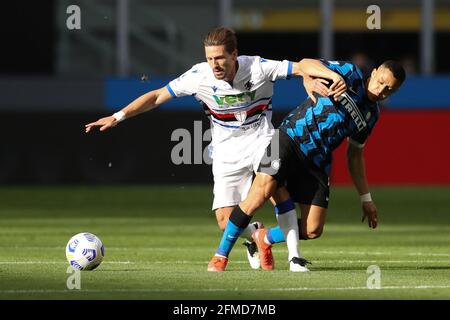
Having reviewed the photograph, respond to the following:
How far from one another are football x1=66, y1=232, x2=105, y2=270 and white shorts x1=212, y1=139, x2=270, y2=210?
116 centimetres

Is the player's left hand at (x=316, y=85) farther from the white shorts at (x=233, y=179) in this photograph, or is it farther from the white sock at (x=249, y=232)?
the white sock at (x=249, y=232)

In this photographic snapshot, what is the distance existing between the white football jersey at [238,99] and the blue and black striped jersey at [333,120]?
33 centimetres

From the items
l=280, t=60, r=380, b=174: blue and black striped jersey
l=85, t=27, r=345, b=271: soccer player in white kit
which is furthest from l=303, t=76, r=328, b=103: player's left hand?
l=280, t=60, r=380, b=174: blue and black striped jersey

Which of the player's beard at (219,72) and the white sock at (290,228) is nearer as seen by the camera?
the player's beard at (219,72)

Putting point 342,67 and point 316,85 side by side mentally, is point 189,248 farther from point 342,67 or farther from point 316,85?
point 316,85

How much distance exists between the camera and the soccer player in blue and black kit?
1084cm

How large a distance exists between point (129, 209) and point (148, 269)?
9153 mm

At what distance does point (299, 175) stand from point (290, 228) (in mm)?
451

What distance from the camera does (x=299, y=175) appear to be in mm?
11164

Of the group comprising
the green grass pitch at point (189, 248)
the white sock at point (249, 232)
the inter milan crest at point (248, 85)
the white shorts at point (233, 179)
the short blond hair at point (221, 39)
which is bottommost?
the green grass pitch at point (189, 248)

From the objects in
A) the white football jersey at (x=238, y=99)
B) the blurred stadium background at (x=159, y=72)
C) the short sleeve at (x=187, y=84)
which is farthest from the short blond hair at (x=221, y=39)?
the blurred stadium background at (x=159, y=72)

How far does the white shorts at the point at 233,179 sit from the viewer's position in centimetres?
1148

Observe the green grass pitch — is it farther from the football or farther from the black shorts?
the black shorts
